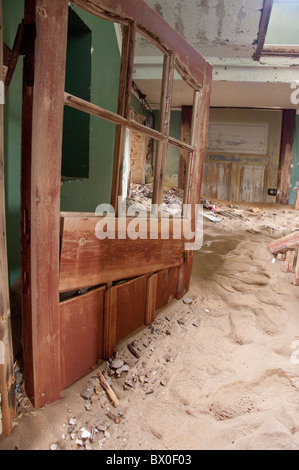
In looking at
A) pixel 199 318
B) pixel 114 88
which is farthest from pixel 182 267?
pixel 114 88

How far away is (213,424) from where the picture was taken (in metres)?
1.39

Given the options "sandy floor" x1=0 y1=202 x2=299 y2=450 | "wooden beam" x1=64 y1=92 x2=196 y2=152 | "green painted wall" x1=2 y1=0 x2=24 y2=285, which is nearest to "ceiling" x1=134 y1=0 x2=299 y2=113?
"green painted wall" x1=2 y1=0 x2=24 y2=285

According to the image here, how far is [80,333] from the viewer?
150cm

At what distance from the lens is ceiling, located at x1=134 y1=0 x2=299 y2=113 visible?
14.2ft

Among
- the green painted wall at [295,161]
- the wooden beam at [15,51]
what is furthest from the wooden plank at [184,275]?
the green painted wall at [295,161]

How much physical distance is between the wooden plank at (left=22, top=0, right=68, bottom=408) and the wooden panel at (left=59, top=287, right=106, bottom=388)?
83 millimetres

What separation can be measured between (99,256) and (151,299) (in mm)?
693

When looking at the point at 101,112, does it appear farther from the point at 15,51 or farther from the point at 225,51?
the point at 225,51

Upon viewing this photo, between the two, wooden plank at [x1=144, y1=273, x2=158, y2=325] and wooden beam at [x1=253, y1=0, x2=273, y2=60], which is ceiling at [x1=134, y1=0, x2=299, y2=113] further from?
wooden plank at [x1=144, y1=273, x2=158, y2=325]

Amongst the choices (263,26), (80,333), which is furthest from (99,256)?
(263,26)

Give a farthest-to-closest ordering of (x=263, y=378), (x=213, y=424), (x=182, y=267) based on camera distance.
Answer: (x=182, y=267), (x=263, y=378), (x=213, y=424)

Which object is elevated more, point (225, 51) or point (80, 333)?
point (225, 51)

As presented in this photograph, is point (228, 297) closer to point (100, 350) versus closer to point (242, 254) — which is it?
point (242, 254)

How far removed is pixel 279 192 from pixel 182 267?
6798 millimetres
